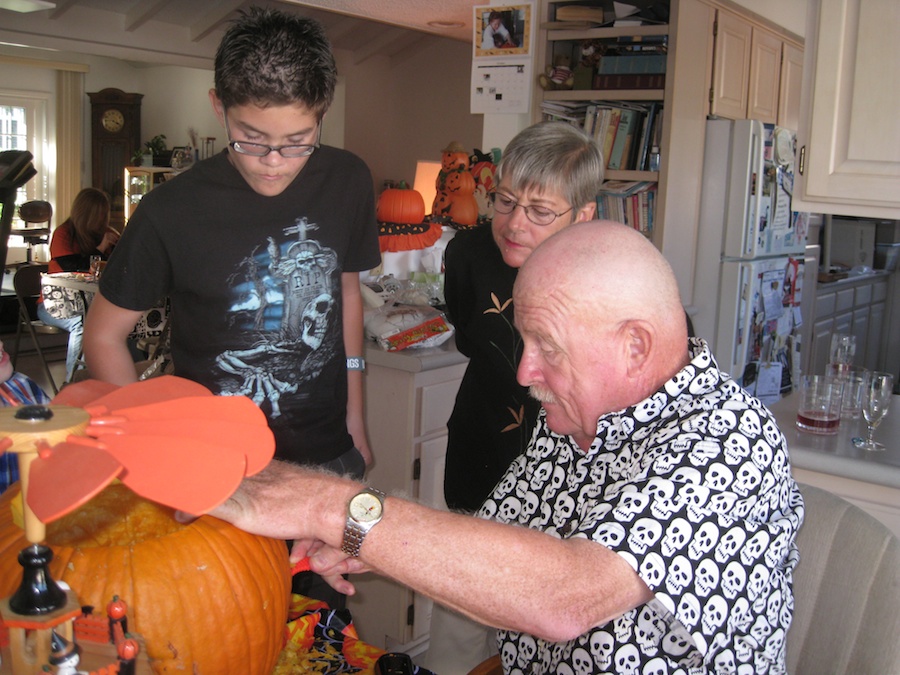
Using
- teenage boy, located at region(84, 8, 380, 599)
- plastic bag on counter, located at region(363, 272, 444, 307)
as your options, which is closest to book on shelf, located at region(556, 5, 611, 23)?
plastic bag on counter, located at region(363, 272, 444, 307)

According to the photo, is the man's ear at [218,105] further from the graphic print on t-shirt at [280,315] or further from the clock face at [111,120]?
the clock face at [111,120]

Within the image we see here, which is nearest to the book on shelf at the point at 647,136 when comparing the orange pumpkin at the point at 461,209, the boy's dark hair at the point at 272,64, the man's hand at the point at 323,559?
the orange pumpkin at the point at 461,209

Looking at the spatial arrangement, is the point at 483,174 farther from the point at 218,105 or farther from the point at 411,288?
the point at 218,105

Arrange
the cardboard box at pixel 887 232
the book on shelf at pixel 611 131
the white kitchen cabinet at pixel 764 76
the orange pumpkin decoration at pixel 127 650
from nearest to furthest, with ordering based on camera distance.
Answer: the orange pumpkin decoration at pixel 127 650 → the book on shelf at pixel 611 131 → the white kitchen cabinet at pixel 764 76 → the cardboard box at pixel 887 232

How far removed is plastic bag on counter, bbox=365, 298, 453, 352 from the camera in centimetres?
254

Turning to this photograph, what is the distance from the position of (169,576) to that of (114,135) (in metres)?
11.9

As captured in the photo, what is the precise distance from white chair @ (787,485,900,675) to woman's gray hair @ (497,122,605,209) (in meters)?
0.78

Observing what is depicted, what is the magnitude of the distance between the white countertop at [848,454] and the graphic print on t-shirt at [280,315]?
1156 millimetres

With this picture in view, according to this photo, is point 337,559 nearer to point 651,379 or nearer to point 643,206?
point 651,379

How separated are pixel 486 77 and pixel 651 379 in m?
3.22

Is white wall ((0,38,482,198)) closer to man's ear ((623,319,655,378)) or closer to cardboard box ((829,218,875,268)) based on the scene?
cardboard box ((829,218,875,268))

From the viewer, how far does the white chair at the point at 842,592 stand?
1.11m

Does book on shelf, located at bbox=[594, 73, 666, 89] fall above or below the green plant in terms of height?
below

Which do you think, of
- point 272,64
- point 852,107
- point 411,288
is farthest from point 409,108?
point 272,64
